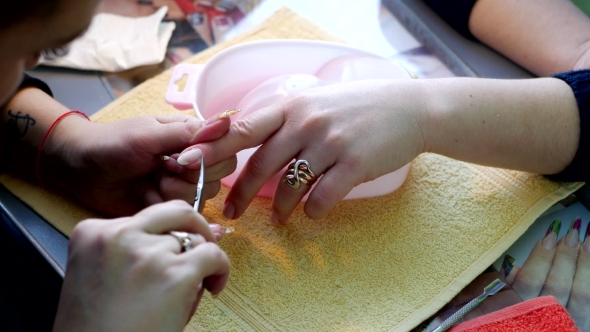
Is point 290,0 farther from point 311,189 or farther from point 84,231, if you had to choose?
point 84,231

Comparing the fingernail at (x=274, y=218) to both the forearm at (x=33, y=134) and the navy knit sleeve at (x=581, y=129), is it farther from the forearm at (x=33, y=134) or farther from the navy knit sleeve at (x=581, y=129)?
the navy knit sleeve at (x=581, y=129)

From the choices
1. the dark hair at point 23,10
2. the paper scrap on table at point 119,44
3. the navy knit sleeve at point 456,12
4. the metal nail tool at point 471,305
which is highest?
the dark hair at point 23,10

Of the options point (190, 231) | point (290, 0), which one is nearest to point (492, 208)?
point (190, 231)

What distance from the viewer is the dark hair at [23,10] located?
384mm

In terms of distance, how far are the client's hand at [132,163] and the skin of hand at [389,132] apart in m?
0.03

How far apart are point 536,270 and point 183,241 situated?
479mm

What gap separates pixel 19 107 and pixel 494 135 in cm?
68

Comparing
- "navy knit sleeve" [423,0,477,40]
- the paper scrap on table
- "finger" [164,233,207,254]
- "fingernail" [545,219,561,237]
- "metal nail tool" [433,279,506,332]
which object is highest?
→ "navy knit sleeve" [423,0,477,40]

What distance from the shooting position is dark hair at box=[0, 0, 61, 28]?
0.38m

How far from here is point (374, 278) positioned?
673 mm

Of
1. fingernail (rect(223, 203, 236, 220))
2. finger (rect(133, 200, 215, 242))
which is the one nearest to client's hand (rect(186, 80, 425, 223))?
fingernail (rect(223, 203, 236, 220))

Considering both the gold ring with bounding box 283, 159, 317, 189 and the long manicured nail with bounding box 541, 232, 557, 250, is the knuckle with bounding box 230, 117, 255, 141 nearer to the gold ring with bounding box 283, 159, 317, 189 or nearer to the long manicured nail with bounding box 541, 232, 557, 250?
the gold ring with bounding box 283, 159, 317, 189

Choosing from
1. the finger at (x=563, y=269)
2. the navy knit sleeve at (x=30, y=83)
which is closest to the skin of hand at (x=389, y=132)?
the finger at (x=563, y=269)

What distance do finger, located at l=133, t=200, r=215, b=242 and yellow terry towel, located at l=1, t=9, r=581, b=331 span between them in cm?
21
